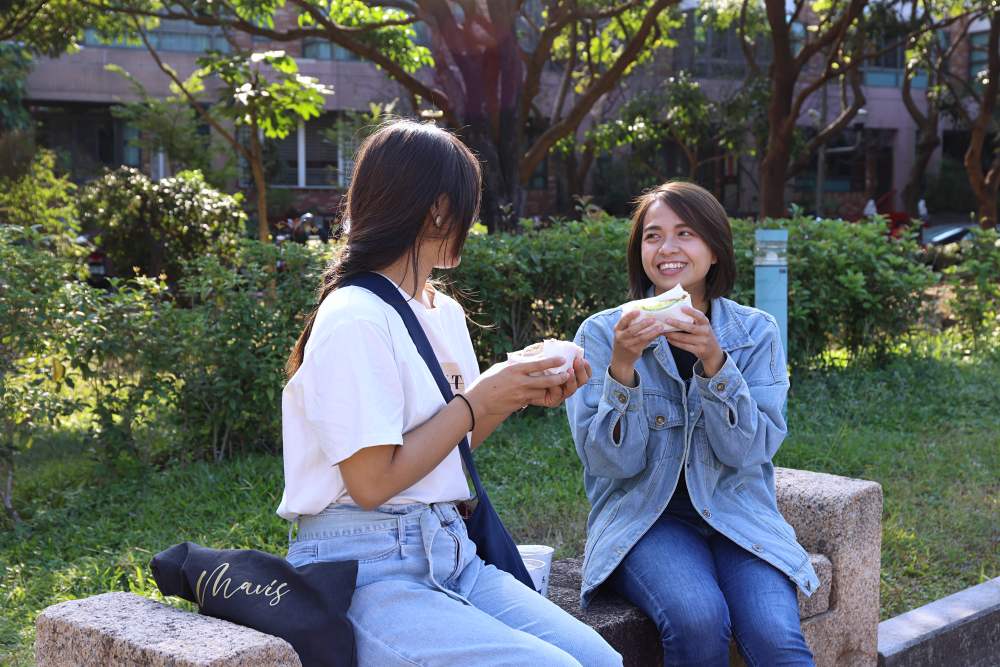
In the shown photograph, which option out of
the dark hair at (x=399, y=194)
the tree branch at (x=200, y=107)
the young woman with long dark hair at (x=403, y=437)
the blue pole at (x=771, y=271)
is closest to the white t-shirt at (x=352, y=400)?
the young woman with long dark hair at (x=403, y=437)

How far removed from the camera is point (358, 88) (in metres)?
30.1

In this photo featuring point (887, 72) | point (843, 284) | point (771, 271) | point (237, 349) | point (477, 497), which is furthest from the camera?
point (887, 72)

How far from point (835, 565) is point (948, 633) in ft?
2.63

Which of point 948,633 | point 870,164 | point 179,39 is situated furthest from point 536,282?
point 870,164

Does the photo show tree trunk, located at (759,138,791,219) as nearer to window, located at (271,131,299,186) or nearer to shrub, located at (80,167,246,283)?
shrub, located at (80,167,246,283)

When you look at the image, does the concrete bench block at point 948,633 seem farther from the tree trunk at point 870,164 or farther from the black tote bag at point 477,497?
the tree trunk at point 870,164

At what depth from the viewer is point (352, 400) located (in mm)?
2295

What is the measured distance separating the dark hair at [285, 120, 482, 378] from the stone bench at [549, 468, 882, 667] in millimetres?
1292

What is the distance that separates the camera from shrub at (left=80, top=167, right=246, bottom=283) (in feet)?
36.4

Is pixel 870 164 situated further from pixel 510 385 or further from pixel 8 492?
pixel 510 385

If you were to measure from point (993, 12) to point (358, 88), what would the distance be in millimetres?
17454

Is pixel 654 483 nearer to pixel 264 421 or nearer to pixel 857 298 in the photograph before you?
pixel 264 421

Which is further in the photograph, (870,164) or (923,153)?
(870,164)

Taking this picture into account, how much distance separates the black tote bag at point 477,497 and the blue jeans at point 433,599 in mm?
61
